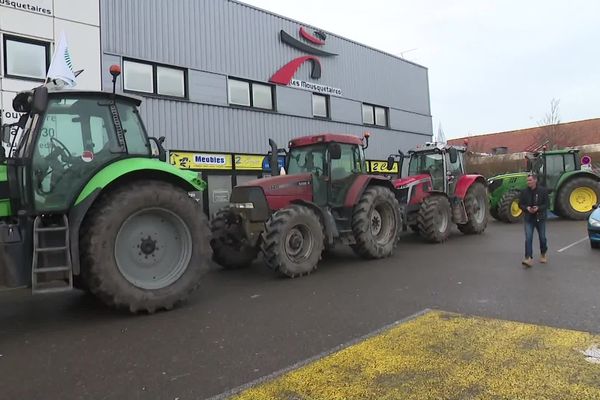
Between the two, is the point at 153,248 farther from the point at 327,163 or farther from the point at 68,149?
the point at 327,163

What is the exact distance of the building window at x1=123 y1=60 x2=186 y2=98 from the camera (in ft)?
41.8

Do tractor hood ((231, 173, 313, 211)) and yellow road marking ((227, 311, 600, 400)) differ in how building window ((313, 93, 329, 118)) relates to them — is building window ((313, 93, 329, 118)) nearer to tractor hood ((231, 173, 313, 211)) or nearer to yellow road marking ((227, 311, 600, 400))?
tractor hood ((231, 173, 313, 211))

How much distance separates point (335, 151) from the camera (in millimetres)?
8984

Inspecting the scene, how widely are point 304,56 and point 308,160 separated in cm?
901

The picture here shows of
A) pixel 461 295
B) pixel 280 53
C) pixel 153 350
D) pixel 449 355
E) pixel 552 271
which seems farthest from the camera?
pixel 280 53

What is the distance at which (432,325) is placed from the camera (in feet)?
16.2

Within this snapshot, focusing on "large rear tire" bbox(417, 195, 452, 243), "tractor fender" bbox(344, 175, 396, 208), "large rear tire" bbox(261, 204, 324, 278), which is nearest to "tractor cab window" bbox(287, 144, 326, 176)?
"tractor fender" bbox(344, 175, 396, 208)

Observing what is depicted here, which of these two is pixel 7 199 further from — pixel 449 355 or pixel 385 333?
pixel 449 355

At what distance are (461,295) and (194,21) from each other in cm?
1125

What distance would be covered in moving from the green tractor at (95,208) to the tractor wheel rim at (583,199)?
14707mm

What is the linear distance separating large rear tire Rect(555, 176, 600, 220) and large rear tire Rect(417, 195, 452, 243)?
6574mm

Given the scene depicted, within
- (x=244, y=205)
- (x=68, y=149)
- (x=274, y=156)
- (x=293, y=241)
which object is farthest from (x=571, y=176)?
(x=68, y=149)

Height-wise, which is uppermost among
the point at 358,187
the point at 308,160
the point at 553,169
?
the point at 553,169

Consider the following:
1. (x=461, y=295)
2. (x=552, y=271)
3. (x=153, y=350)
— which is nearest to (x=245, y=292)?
(x=153, y=350)
